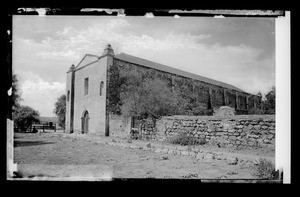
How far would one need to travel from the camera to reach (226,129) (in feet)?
39.5

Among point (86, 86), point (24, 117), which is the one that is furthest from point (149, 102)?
point (24, 117)

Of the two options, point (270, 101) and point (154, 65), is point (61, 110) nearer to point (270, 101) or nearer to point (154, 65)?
point (154, 65)

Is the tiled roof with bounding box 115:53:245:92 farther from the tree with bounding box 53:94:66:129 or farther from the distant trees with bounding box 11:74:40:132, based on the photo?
the tree with bounding box 53:94:66:129

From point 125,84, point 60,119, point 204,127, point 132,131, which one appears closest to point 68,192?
point 204,127

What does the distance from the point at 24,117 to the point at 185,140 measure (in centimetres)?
1357

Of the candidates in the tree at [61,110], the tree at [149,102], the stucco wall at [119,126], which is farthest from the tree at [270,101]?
the tree at [61,110]

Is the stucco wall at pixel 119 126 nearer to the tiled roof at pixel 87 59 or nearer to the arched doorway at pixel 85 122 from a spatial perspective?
the arched doorway at pixel 85 122

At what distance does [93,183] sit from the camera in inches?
107

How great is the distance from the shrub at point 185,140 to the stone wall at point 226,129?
187mm

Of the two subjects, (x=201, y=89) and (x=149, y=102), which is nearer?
(x=149, y=102)

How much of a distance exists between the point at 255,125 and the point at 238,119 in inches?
32.1

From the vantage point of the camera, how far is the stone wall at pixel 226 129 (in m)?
10.7

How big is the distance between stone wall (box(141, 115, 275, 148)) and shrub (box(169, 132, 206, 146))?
187 mm

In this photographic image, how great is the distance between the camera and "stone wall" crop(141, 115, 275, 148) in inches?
422
